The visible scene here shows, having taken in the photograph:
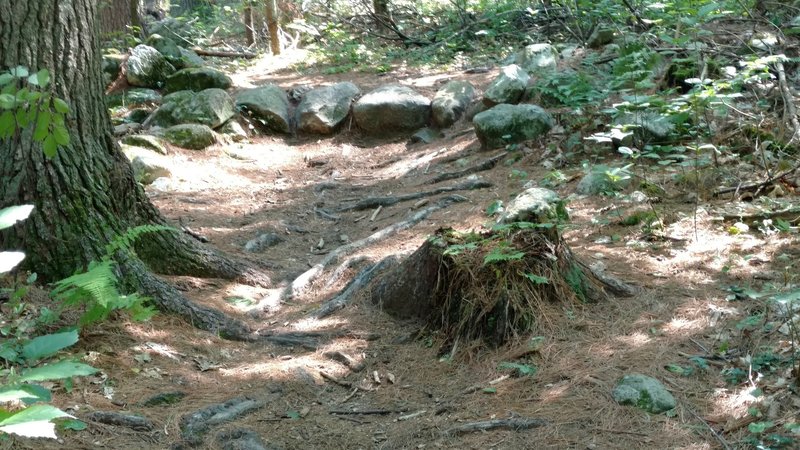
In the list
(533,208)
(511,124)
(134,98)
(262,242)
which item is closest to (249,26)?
(134,98)

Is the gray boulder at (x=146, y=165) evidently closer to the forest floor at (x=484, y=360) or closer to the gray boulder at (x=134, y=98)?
the gray boulder at (x=134, y=98)

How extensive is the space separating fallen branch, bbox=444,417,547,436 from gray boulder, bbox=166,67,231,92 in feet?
32.1

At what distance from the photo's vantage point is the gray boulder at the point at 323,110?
38.3ft

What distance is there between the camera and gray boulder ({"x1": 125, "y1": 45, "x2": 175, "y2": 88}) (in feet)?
39.6

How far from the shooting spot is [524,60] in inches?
446

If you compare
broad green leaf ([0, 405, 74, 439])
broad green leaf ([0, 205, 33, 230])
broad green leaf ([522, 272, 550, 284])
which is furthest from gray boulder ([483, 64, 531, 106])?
broad green leaf ([0, 405, 74, 439])

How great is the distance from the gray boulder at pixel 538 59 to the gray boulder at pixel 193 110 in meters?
4.73

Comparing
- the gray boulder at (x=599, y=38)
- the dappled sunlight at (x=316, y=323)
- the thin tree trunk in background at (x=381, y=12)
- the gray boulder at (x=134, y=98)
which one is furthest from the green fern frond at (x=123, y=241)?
the thin tree trunk in background at (x=381, y=12)

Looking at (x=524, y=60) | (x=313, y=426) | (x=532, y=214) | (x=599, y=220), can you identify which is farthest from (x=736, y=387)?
(x=524, y=60)

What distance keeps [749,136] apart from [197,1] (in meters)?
19.9

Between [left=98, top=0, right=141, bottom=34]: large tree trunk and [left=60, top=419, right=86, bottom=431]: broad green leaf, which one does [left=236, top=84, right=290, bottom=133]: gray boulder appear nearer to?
[left=98, top=0, right=141, bottom=34]: large tree trunk

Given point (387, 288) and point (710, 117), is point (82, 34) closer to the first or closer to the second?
point (387, 288)

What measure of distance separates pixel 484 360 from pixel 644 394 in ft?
3.26

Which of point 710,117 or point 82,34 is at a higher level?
point 82,34
